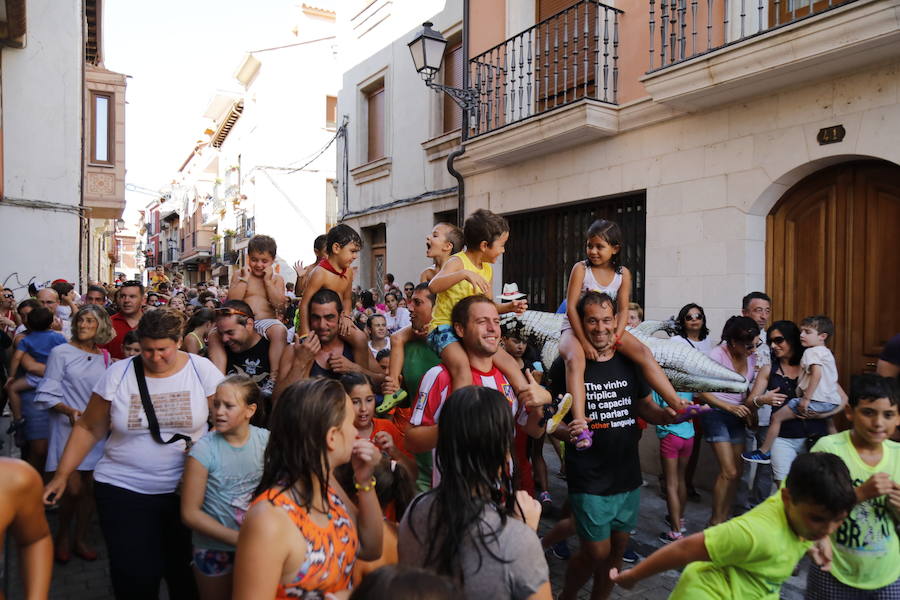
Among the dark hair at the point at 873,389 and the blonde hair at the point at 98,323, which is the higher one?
the blonde hair at the point at 98,323

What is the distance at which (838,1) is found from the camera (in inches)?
230

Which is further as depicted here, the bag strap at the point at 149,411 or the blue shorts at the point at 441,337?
the blue shorts at the point at 441,337

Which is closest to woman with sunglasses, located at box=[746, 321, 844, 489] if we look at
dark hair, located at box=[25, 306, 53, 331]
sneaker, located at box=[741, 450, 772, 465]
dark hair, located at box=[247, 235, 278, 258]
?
sneaker, located at box=[741, 450, 772, 465]

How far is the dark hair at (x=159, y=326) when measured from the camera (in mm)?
3037

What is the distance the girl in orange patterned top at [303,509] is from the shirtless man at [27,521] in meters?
0.70

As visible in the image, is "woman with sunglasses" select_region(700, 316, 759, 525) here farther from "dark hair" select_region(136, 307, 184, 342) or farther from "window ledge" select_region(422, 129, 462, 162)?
"window ledge" select_region(422, 129, 462, 162)

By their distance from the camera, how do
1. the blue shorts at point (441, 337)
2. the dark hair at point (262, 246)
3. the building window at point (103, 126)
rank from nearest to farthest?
the blue shorts at point (441, 337) < the dark hair at point (262, 246) < the building window at point (103, 126)

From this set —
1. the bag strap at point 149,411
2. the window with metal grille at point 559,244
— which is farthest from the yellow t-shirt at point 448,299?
the window with metal grille at point 559,244

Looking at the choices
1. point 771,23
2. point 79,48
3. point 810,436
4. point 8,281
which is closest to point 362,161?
point 79,48

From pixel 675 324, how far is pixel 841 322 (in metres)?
1.61

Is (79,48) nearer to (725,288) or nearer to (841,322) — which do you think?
(725,288)

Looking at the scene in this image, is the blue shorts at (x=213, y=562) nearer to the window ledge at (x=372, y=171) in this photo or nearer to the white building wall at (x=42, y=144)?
the window ledge at (x=372, y=171)

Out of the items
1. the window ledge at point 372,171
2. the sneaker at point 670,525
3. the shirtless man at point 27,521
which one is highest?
the window ledge at point 372,171

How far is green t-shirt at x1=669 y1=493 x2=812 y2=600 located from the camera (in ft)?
7.36
